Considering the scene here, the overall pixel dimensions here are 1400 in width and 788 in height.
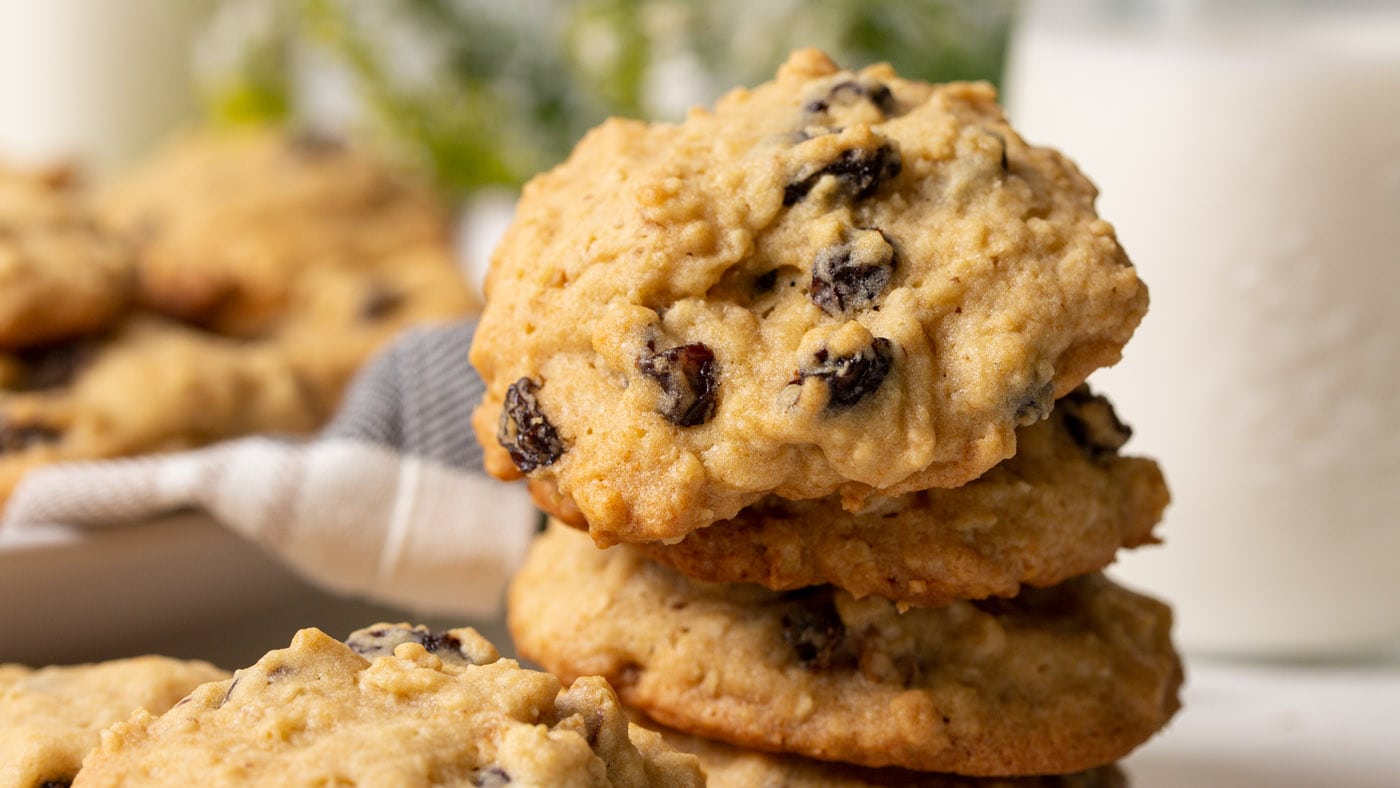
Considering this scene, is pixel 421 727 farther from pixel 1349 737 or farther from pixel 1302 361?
pixel 1302 361

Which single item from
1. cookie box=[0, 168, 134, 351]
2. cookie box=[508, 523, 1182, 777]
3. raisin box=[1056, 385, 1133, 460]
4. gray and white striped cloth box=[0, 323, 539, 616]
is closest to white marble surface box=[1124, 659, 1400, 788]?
cookie box=[508, 523, 1182, 777]

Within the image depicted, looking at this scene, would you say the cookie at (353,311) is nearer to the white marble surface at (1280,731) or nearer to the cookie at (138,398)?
the cookie at (138,398)

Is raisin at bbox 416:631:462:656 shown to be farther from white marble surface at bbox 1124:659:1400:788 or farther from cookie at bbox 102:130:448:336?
cookie at bbox 102:130:448:336

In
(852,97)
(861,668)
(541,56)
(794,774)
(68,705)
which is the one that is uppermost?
(541,56)

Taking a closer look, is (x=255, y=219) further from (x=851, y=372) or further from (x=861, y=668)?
(x=851, y=372)

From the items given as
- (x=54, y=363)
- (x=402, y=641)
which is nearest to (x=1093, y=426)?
(x=402, y=641)
